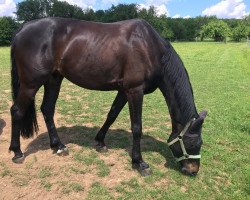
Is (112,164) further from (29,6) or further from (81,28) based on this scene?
(29,6)

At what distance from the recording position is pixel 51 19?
4742mm

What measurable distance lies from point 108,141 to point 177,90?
1.94m

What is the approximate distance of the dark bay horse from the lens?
4.41 meters

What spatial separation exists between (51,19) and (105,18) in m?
75.6

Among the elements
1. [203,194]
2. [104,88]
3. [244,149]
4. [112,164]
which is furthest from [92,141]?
[244,149]

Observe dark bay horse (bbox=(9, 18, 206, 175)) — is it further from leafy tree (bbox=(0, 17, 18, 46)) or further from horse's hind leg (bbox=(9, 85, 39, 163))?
leafy tree (bbox=(0, 17, 18, 46))

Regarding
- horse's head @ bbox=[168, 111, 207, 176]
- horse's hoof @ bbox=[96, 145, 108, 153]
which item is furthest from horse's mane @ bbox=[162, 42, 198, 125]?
horse's hoof @ bbox=[96, 145, 108, 153]

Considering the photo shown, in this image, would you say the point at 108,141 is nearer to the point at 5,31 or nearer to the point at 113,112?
the point at 113,112

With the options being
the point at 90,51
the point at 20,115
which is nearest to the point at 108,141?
the point at 20,115

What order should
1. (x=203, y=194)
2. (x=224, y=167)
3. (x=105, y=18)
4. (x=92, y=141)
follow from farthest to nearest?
(x=105, y=18) < (x=92, y=141) < (x=224, y=167) < (x=203, y=194)

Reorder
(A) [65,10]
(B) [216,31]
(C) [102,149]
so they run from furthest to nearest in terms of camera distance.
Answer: (B) [216,31], (A) [65,10], (C) [102,149]

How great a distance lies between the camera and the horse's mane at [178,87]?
4410mm

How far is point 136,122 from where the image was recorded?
4562 mm

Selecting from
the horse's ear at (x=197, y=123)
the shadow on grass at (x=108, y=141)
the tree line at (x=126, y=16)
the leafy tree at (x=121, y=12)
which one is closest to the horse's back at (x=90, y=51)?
the horse's ear at (x=197, y=123)
